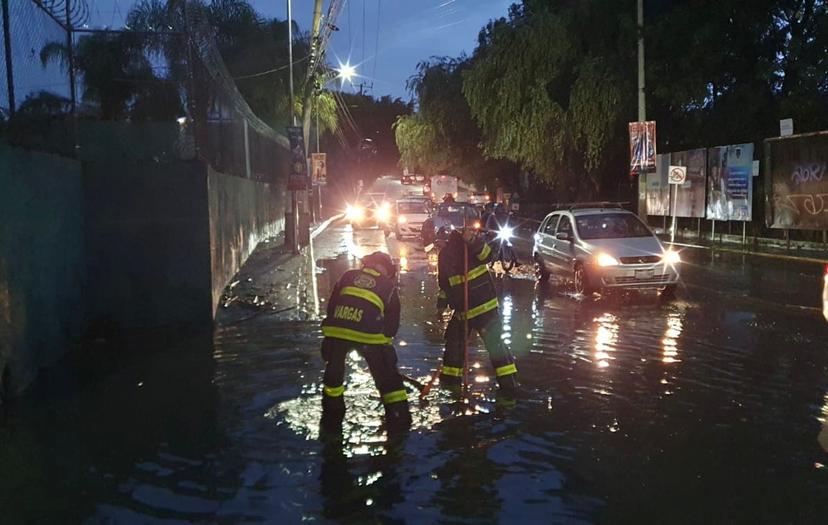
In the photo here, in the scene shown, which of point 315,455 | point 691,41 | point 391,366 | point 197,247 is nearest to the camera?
point 315,455

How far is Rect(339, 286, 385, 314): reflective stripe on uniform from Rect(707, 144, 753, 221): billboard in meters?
18.5

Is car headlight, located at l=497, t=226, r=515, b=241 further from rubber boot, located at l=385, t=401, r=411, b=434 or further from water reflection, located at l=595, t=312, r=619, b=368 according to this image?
rubber boot, located at l=385, t=401, r=411, b=434

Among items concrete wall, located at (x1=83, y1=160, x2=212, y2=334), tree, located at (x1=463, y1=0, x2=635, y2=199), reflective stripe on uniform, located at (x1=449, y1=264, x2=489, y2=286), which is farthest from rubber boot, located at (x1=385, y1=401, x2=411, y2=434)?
tree, located at (x1=463, y1=0, x2=635, y2=199)

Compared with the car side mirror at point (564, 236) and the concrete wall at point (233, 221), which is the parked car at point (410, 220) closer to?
the concrete wall at point (233, 221)

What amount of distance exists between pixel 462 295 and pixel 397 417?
1.69 m

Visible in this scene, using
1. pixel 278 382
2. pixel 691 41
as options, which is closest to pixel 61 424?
pixel 278 382

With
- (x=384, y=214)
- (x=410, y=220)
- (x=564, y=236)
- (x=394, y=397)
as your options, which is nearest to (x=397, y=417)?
(x=394, y=397)

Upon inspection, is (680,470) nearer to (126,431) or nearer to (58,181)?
(126,431)

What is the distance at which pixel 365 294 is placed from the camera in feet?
18.8

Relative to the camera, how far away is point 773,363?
8.25 meters

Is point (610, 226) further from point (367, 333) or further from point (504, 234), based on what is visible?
point (367, 333)

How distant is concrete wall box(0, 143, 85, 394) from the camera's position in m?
6.85

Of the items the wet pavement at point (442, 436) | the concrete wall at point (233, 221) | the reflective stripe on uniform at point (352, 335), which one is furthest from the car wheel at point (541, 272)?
the reflective stripe on uniform at point (352, 335)

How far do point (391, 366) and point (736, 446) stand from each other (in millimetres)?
2525
